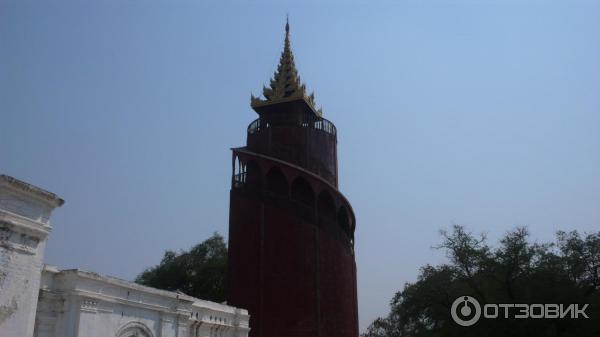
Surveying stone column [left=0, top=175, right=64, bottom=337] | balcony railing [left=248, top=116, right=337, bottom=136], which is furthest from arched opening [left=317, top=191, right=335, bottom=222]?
stone column [left=0, top=175, right=64, bottom=337]

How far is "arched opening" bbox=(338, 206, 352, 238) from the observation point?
31.1 meters

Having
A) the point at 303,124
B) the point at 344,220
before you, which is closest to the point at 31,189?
the point at 303,124

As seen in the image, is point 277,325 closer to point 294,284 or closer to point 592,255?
point 294,284

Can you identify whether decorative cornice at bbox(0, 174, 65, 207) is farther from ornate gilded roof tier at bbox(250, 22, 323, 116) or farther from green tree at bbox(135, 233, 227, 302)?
green tree at bbox(135, 233, 227, 302)

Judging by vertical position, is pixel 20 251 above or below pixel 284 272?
below

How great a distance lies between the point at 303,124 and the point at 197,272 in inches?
707

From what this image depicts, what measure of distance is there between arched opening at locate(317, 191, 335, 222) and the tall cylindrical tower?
0.05m

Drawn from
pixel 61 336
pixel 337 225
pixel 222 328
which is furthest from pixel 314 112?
pixel 61 336

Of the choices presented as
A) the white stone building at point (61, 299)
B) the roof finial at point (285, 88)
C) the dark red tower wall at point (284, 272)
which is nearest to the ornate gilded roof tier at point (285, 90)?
the roof finial at point (285, 88)

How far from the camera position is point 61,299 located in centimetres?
1377

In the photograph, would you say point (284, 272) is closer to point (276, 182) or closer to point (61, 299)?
point (276, 182)

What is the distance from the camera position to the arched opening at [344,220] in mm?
31094

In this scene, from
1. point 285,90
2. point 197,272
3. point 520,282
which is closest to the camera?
point 520,282

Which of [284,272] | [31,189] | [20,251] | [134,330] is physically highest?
[284,272]
